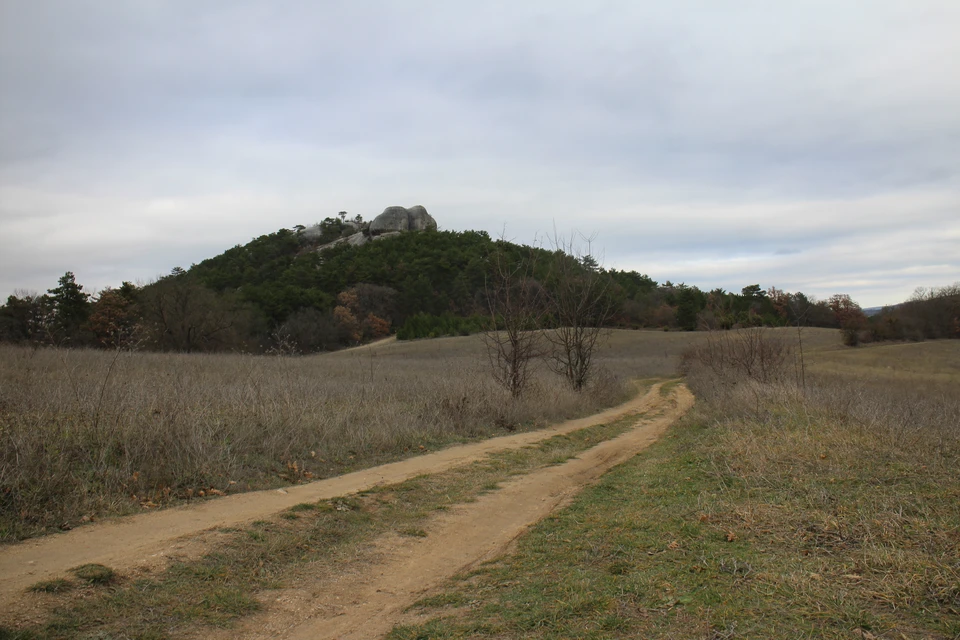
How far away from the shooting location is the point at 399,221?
124m

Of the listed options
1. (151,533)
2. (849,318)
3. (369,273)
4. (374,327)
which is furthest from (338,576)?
(369,273)

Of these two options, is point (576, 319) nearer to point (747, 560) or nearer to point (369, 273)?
point (747, 560)

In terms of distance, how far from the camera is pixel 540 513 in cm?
743

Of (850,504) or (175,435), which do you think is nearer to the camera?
(850,504)

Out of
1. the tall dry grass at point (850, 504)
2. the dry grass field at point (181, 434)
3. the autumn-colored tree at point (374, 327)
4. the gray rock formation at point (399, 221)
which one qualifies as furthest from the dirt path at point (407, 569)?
the gray rock formation at point (399, 221)

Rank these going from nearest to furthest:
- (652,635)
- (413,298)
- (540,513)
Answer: (652,635), (540,513), (413,298)

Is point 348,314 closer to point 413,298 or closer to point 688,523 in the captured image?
point 413,298

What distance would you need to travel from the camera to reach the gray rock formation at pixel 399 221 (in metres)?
123

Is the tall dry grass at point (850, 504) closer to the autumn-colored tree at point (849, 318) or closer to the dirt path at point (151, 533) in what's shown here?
the dirt path at point (151, 533)

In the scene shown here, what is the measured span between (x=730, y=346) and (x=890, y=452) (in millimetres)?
16314

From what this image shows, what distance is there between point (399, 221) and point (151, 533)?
121120 mm

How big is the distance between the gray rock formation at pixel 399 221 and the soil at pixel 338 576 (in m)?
115

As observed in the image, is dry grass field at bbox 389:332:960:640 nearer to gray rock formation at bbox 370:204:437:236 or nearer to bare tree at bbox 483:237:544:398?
bare tree at bbox 483:237:544:398

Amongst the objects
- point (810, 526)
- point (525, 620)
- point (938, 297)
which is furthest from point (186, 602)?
point (938, 297)
